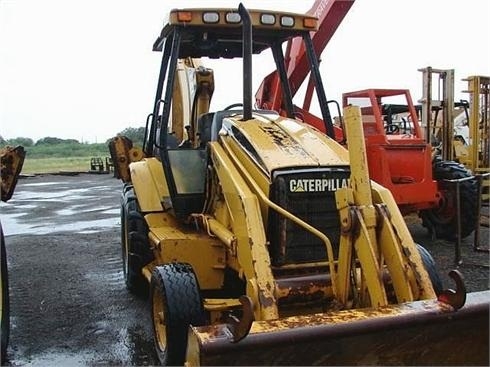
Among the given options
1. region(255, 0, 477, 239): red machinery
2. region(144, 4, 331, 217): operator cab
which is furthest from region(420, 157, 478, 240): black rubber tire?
region(144, 4, 331, 217): operator cab

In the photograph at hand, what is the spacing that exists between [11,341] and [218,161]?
2.18 meters

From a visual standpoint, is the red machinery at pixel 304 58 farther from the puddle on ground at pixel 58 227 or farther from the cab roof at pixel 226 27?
the puddle on ground at pixel 58 227

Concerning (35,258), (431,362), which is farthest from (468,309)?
(35,258)

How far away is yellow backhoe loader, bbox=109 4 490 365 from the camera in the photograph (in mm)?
2896

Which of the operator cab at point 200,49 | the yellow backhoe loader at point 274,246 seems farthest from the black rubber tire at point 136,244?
the operator cab at point 200,49

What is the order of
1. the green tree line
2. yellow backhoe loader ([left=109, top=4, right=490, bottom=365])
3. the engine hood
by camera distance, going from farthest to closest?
1. the green tree line
2. the engine hood
3. yellow backhoe loader ([left=109, top=4, right=490, bottom=365])

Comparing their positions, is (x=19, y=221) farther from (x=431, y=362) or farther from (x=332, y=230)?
(x=431, y=362)

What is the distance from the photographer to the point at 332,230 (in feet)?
13.0

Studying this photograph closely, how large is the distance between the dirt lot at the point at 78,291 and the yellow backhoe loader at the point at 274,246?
503mm

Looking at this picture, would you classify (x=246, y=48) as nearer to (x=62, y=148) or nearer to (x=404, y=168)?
(x=404, y=168)

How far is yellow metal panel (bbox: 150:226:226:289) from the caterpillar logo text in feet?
2.83

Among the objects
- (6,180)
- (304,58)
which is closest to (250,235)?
(6,180)

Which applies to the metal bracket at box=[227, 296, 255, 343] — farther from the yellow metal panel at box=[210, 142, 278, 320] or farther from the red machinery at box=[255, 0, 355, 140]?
the red machinery at box=[255, 0, 355, 140]

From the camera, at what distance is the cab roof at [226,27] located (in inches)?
186
